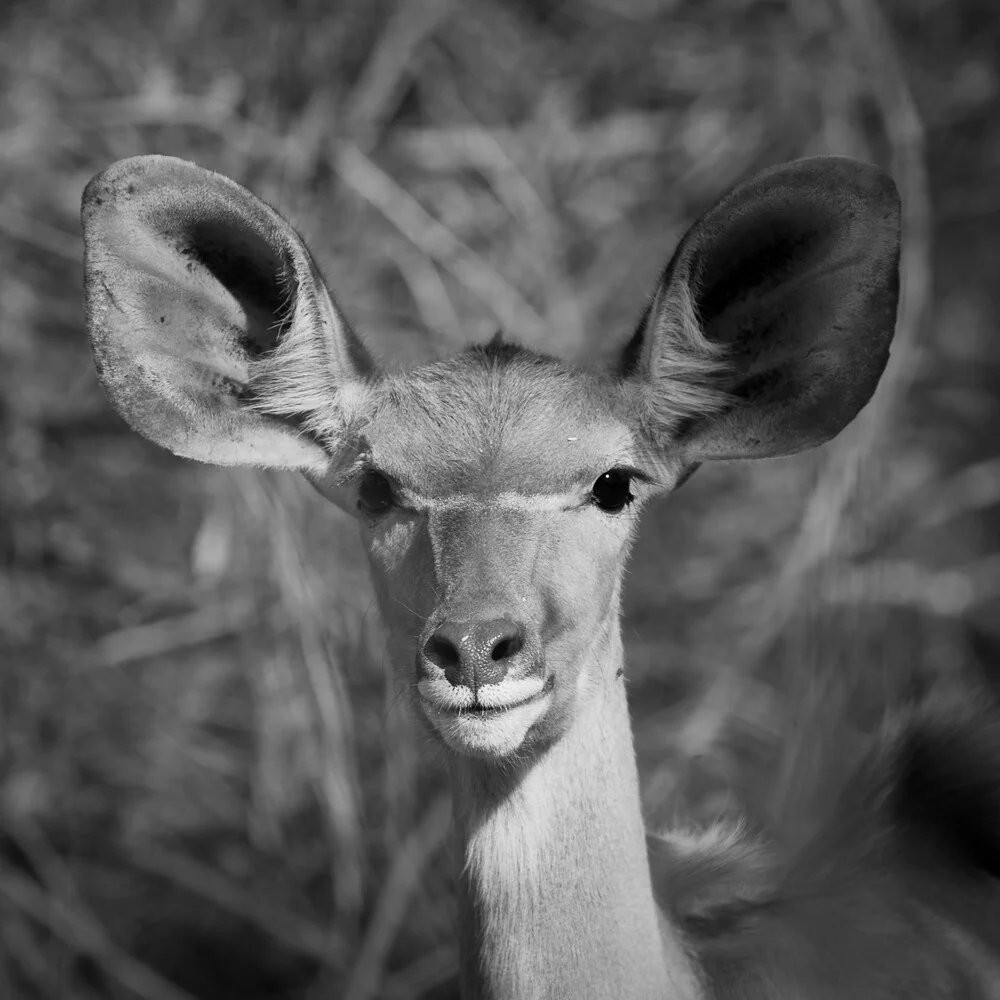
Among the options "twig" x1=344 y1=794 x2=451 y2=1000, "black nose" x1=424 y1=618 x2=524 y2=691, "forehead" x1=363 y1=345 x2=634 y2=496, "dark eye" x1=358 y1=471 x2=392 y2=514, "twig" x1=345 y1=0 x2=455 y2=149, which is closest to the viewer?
"black nose" x1=424 y1=618 x2=524 y2=691

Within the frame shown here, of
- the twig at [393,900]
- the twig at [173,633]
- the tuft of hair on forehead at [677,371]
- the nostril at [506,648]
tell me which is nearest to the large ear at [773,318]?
the tuft of hair on forehead at [677,371]

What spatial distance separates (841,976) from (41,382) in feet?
14.7

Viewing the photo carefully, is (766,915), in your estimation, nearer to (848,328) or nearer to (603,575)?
(603,575)

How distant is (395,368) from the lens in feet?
10.4

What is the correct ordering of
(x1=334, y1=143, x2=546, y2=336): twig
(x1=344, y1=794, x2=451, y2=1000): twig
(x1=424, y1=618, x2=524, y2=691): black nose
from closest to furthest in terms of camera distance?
(x1=424, y1=618, x2=524, y2=691): black nose < (x1=344, y1=794, x2=451, y2=1000): twig < (x1=334, y1=143, x2=546, y2=336): twig

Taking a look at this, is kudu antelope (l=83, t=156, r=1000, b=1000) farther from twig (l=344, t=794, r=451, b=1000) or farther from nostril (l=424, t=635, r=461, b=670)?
twig (l=344, t=794, r=451, b=1000)

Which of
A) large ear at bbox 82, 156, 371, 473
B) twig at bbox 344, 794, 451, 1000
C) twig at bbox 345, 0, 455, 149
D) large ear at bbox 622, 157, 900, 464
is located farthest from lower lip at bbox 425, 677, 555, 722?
twig at bbox 345, 0, 455, 149

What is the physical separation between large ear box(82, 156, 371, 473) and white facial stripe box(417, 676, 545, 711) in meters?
0.82

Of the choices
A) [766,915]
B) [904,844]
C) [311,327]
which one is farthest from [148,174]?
[904,844]

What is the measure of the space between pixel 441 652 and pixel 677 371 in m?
0.84

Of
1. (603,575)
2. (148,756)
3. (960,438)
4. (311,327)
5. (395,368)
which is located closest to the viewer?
(603,575)

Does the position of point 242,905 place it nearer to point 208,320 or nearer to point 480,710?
point 208,320

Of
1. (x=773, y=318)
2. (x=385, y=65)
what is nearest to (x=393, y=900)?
(x=773, y=318)

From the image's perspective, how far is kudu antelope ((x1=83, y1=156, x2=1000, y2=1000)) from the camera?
262cm
